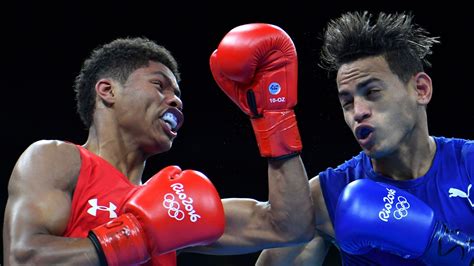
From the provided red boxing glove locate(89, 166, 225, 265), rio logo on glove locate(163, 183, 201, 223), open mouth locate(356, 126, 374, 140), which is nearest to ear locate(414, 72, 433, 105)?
open mouth locate(356, 126, 374, 140)

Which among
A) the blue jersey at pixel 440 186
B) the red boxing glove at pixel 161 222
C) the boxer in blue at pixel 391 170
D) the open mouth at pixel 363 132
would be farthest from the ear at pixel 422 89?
the red boxing glove at pixel 161 222

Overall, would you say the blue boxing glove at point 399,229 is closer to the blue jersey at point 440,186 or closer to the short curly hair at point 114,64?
the blue jersey at point 440,186

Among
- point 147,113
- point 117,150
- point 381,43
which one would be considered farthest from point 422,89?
point 117,150

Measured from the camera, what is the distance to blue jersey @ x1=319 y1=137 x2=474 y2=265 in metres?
2.67

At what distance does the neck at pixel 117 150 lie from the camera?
287 centimetres

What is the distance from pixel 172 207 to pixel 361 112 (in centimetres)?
85

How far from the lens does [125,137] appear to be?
9.59 feet

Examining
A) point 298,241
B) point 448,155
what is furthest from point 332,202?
point 448,155

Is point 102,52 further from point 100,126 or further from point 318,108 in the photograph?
point 318,108

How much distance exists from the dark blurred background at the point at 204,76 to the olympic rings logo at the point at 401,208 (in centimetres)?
408


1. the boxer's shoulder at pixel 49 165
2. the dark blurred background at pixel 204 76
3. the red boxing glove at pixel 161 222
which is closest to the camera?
the red boxing glove at pixel 161 222

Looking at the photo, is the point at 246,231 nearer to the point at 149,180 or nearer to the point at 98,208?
the point at 149,180

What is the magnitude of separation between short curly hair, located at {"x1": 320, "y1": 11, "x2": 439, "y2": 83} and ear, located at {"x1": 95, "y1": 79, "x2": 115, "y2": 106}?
98 cm

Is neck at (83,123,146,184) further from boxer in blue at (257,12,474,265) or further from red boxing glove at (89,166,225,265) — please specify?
boxer in blue at (257,12,474,265)
